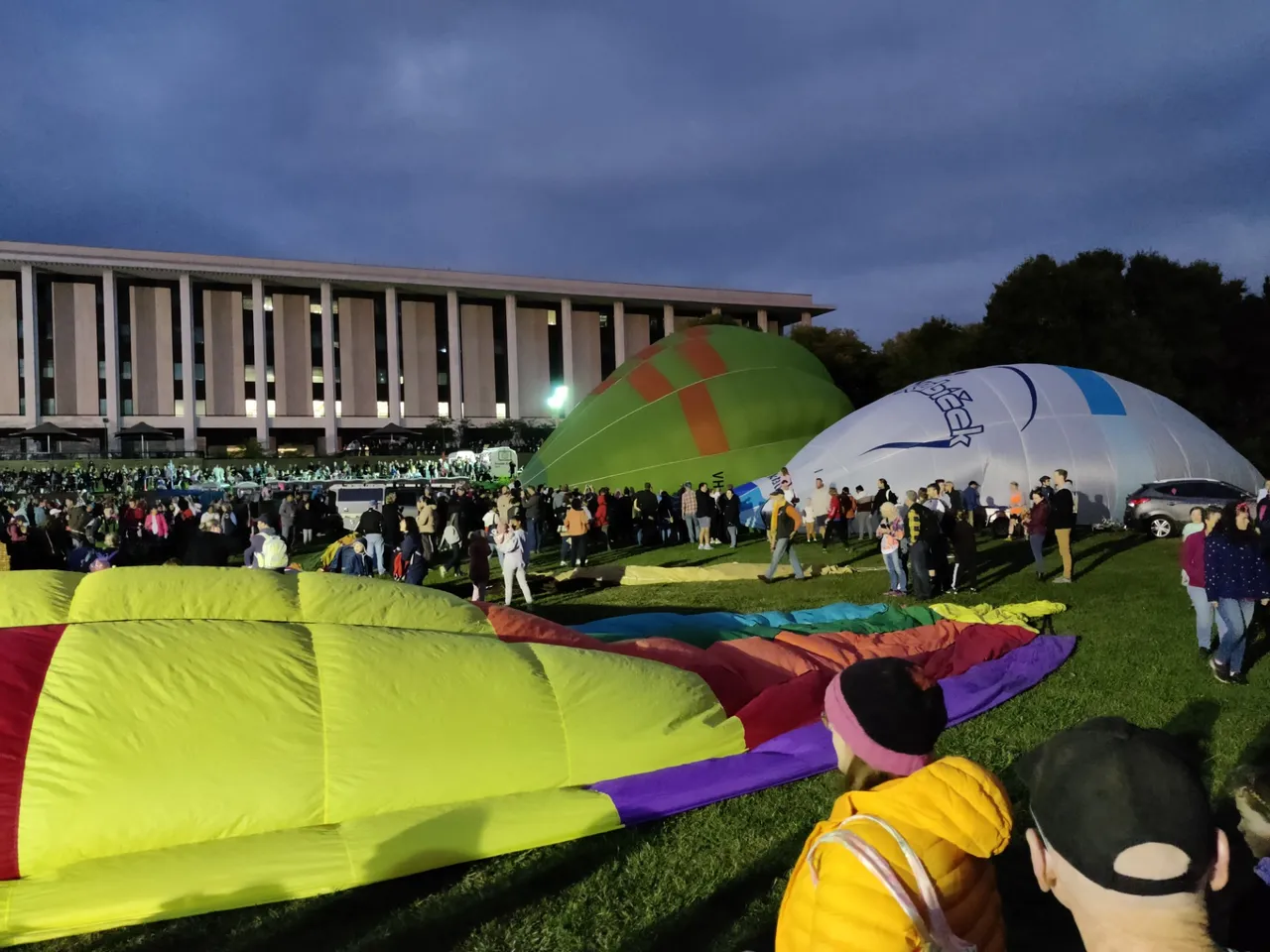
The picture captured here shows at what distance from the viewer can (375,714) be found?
3.86 meters

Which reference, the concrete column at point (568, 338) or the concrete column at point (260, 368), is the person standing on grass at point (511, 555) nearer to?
the concrete column at point (260, 368)

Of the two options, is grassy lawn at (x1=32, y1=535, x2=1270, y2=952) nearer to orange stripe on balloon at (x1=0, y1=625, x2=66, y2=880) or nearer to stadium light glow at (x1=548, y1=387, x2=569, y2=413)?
orange stripe on balloon at (x1=0, y1=625, x2=66, y2=880)

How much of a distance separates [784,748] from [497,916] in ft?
6.53

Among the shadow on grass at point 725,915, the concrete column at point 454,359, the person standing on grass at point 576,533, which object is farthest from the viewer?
the concrete column at point 454,359

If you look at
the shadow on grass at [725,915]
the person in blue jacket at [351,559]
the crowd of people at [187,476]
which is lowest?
the shadow on grass at [725,915]

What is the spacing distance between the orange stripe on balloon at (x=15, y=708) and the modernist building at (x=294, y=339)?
4683 centimetres

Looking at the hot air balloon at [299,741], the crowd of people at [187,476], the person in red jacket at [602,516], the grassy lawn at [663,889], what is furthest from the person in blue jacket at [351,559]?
the crowd of people at [187,476]

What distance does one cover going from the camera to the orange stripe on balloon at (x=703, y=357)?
837 inches

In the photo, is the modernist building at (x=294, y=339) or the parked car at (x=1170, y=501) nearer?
the parked car at (x=1170, y=501)

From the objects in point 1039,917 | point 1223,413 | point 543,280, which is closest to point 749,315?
point 543,280

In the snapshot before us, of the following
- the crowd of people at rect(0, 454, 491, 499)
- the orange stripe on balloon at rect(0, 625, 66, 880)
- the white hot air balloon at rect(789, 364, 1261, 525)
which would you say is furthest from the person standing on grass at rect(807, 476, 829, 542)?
the orange stripe on balloon at rect(0, 625, 66, 880)

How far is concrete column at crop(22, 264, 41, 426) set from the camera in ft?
146

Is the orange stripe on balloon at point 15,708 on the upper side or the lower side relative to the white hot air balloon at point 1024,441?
lower

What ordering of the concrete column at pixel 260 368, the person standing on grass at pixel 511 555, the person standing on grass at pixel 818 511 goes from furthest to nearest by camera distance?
the concrete column at pixel 260 368 → the person standing on grass at pixel 818 511 → the person standing on grass at pixel 511 555
